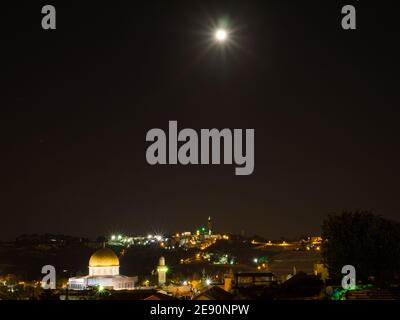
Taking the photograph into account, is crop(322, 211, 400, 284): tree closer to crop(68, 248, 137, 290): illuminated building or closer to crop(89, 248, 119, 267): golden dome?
crop(68, 248, 137, 290): illuminated building

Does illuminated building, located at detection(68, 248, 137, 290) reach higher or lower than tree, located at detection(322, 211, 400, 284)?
lower

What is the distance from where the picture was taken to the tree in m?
32.2

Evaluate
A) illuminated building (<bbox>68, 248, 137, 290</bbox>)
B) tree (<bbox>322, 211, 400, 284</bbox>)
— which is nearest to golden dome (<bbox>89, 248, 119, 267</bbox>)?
illuminated building (<bbox>68, 248, 137, 290</bbox>)

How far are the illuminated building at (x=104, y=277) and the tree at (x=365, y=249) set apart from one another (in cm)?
3790

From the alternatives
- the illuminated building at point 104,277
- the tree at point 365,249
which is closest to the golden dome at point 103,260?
the illuminated building at point 104,277

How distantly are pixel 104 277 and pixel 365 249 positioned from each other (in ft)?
137

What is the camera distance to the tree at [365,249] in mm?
32219

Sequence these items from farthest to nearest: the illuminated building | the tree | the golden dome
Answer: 1. the golden dome
2. the illuminated building
3. the tree

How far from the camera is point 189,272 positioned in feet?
439

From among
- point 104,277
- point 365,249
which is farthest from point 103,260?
point 365,249

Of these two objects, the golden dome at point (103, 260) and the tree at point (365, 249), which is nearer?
the tree at point (365, 249)

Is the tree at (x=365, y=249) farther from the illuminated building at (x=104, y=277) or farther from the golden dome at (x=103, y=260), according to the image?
the golden dome at (x=103, y=260)

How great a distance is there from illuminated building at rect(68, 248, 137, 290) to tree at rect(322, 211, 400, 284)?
37900 mm

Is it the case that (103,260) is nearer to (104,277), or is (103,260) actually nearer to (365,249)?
(104,277)
